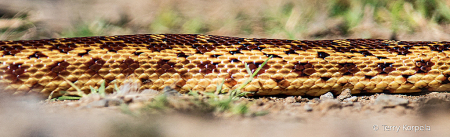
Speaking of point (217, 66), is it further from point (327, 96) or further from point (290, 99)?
point (327, 96)

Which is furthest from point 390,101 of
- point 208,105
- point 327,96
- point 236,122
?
point 208,105

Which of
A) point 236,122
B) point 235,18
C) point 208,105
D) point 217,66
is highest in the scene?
point 235,18

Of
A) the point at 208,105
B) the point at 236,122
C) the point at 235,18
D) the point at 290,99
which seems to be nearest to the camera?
the point at 236,122

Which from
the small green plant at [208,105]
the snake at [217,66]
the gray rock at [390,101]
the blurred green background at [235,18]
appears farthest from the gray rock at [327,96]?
the blurred green background at [235,18]

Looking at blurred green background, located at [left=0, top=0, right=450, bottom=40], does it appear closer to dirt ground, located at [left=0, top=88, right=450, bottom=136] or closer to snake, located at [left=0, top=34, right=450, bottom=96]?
snake, located at [left=0, top=34, right=450, bottom=96]

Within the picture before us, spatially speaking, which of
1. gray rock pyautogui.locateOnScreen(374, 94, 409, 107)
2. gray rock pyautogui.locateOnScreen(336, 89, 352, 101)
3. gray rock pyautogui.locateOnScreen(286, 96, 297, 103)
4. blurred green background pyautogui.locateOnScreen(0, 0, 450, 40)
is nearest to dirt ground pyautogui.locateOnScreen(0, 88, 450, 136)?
gray rock pyautogui.locateOnScreen(374, 94, 409, 107)

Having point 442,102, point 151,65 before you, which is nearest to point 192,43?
point 151,65

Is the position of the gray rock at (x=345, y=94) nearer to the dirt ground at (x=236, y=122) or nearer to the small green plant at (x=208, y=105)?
the dirt ground at (x=236, y=122)
